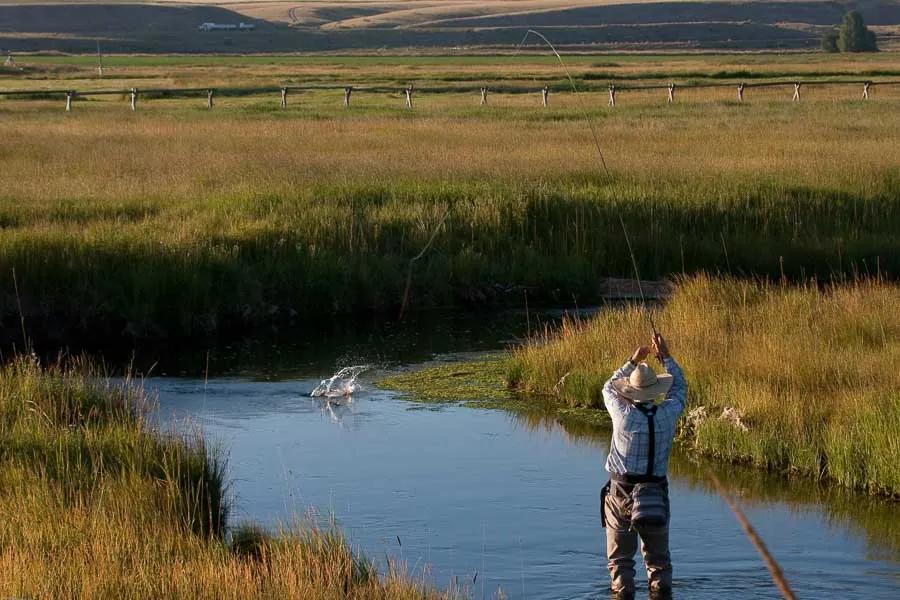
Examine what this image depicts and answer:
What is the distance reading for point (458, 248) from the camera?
2022cm

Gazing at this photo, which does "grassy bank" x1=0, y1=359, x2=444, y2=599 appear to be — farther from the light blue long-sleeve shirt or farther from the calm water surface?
the light blue long-sleeve shirt

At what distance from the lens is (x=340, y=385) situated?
14742 millimetres

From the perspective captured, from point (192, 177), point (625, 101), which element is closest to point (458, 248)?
point (192, 177)

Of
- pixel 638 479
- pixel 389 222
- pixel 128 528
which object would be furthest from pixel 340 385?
pixel 638 479

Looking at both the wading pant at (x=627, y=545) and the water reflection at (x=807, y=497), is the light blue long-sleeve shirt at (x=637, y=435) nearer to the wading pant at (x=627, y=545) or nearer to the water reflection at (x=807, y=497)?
the wading pant at (x=627, y=545)

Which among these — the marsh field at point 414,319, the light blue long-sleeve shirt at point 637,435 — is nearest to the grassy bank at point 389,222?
the marsh field at point 414,319

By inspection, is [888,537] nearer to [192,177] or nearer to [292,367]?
[292,367]

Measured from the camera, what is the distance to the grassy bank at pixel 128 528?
684cm

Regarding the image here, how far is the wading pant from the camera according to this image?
7668mm

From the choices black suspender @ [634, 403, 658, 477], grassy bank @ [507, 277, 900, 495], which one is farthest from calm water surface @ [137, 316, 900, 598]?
black suspender @ [634, 403, 658, 477]

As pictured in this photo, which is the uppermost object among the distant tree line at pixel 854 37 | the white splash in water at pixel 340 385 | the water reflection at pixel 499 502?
the distant tree line at pixel 854 37

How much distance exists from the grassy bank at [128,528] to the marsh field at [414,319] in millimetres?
27

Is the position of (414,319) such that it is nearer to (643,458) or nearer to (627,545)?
(627,545)

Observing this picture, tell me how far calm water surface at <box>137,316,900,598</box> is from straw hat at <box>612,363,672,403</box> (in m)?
1.50
